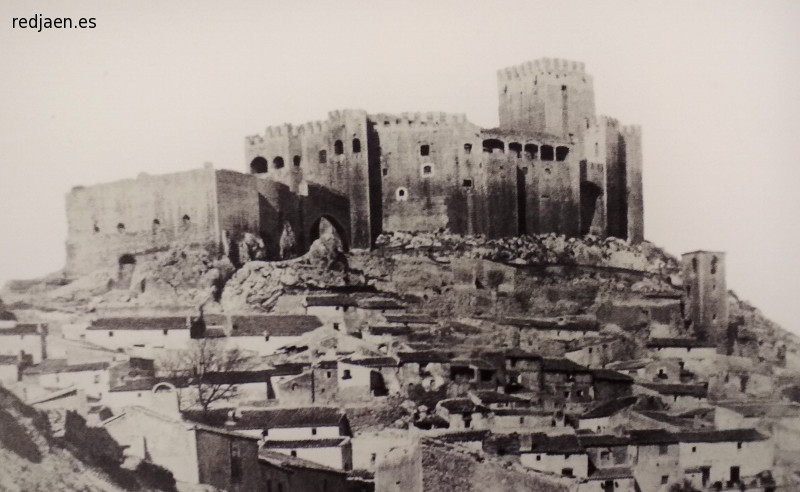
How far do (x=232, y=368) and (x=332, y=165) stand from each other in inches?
194

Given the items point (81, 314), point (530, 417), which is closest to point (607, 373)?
point (530, 417)

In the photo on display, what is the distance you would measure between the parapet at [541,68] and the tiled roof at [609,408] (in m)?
4.29

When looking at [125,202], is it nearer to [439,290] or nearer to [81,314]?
[81,314]

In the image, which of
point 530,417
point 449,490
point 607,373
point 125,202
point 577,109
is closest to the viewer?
point 449,490

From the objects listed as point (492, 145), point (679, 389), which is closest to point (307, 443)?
point (679, 389)

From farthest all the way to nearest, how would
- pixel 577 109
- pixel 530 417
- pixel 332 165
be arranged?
pixel 577 109 → pixel 332 165 → pixel 530 417

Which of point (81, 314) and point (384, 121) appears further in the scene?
point (384, 121)

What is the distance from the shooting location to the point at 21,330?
455 inches

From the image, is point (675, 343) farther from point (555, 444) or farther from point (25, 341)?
point (25, 341)

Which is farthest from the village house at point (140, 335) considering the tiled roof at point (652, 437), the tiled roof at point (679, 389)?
the tiled roof at point (679, 389)

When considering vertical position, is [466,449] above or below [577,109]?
below

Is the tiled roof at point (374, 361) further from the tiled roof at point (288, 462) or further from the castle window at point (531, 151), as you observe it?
the castle window at point (531, 151)

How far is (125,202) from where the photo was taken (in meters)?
13.9

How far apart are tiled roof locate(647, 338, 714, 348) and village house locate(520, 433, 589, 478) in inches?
117
